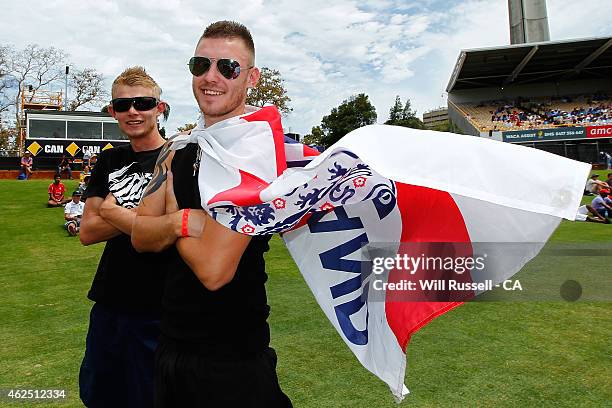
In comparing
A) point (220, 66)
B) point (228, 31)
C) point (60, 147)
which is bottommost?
point (220, 66)

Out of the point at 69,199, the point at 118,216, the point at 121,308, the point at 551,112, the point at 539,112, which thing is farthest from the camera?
the point at 539,112

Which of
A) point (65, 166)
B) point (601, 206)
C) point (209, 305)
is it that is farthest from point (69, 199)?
point (601, 206)

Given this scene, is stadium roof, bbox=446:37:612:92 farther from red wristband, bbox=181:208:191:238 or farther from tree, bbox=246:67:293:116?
red wristband, bbox=181:208:191:238

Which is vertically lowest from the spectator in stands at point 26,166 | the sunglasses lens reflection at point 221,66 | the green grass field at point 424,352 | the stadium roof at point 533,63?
the green grass field at point 424,352

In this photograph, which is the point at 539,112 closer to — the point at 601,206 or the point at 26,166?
the point at 601,206

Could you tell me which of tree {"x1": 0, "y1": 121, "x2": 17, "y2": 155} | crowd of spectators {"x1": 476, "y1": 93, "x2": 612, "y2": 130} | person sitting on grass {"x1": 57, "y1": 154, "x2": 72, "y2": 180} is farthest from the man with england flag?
tree {"x1": 0, "y1": 121, "x2": 17, "y2": 155}

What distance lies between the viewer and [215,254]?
1.53 m

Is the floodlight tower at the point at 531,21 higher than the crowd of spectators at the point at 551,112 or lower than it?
higher

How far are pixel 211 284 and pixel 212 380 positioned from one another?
356 mm

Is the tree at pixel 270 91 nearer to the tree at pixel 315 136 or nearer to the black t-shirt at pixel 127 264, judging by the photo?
the tree at pixel 315 136

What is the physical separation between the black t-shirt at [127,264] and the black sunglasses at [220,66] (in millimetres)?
790

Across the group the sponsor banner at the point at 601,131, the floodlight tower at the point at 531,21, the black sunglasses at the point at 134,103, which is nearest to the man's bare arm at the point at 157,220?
the black sunglasses at the point at 134,103

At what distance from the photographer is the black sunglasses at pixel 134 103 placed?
256 cm

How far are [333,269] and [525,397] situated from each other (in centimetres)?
204
